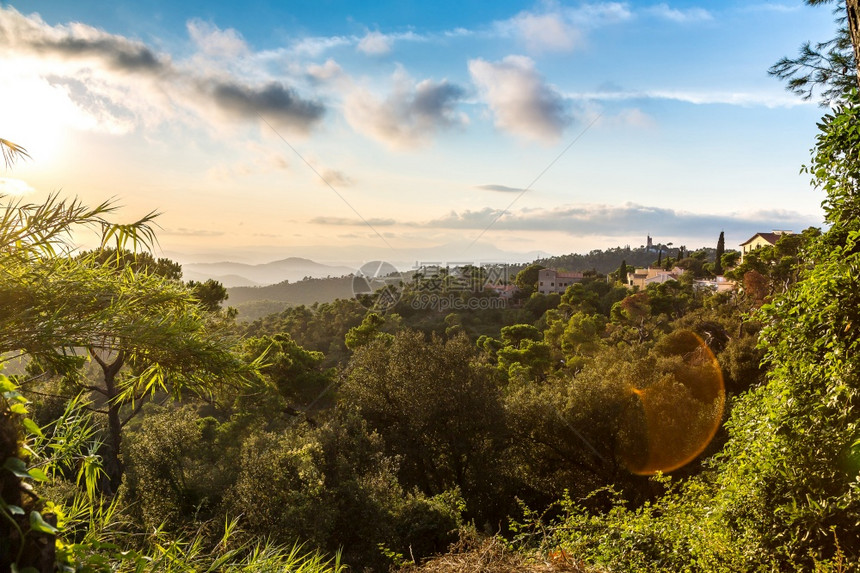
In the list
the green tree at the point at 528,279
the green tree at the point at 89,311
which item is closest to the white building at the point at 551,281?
the green tree at the point at 528,279

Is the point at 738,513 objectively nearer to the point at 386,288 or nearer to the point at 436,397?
the point at 436,397

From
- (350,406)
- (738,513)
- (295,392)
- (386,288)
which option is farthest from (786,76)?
(386,288)

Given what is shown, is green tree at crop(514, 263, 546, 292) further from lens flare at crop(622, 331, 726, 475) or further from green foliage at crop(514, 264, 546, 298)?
lens flare at crop(622, 331, 726, 475)

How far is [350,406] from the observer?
555 inches

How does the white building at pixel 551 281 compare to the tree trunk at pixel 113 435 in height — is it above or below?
above

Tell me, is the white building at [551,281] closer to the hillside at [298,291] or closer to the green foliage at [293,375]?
the green foliage at [293,375]

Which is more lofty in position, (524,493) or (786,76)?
(786,76)

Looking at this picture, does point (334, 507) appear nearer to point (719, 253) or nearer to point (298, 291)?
point (719, 253)

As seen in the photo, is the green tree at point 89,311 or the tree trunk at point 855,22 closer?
the green tree at point 89,311

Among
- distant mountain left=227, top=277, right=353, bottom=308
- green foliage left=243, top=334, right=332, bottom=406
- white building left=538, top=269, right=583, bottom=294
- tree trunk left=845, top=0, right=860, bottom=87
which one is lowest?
distant mountain left=227, top=277, right=353, bottom=308

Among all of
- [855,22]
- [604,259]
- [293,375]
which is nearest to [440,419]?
[293,375]

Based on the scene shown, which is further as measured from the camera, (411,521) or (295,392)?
(295,392)

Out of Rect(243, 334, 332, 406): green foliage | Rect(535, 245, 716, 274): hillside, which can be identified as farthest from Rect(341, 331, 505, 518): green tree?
Rect(535, 245, 716, 274): hillside

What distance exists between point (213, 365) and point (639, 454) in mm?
13709
